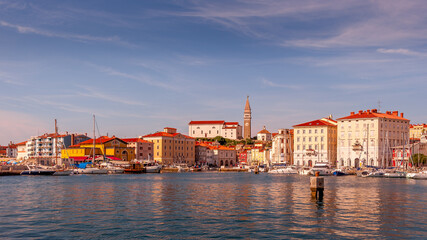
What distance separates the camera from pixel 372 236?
21.1m

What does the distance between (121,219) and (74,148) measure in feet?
384

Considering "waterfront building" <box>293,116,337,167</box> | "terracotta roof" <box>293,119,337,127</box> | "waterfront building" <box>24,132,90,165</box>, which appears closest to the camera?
"waterfront building" <box>293,116,337,167</box>

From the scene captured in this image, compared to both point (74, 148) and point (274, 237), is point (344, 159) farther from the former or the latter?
point (274, 237)

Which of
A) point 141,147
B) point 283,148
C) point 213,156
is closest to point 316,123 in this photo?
point 283,148

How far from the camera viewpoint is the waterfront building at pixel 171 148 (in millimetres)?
153750

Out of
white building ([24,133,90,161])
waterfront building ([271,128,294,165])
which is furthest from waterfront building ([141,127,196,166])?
waterfront building ([271,128,294,165])

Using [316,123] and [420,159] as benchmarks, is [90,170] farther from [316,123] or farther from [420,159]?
[420,159]

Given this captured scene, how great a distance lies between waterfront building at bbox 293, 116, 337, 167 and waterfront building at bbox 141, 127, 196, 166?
47.6 m

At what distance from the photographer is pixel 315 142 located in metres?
128

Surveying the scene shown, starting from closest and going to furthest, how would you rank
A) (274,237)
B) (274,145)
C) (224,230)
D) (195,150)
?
(274,237) < (224,230) < (274,145) < (195,150)

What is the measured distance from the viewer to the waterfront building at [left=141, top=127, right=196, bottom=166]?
504ft

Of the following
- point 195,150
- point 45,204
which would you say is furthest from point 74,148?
point 45,204

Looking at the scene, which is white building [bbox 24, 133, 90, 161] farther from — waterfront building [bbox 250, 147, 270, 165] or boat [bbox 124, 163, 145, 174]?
waterfront building [bbox 250, 147, 270, 165]

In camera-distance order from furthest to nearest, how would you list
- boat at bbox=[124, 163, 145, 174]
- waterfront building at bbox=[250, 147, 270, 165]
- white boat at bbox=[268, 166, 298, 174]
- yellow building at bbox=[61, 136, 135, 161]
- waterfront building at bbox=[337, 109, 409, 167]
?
waterfront building at bbox=[250, 147, 270, 165] < yellow building at bbox=[61, 136, 135, 161] < waterfront building at bbox=[337, 109, 409, 167] < boat at bbox=[124, 163, 145, 174] < white boat at bbox=[268, 166, 298, 174]
